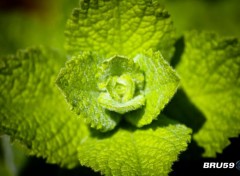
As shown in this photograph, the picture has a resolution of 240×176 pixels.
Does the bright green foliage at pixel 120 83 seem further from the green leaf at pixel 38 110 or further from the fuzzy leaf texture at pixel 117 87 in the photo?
the green leaf at pixel 38 110

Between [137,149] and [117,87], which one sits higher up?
[117,87]

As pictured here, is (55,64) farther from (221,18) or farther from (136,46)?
(221,18)

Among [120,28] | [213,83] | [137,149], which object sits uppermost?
[120,28]

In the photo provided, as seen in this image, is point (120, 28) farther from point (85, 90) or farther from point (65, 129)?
point (65, 129)

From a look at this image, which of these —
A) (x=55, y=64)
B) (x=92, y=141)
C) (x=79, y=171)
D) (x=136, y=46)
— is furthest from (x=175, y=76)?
(x=79, y=171)

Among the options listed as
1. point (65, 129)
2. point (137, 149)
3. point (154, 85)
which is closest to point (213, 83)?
point (154, 85)

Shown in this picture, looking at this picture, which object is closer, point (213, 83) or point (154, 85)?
point (154, 85)

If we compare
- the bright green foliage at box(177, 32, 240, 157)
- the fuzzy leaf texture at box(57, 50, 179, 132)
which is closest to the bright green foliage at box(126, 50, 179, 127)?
the fuzzy leaf texture at box(57, 50, 179, 132)

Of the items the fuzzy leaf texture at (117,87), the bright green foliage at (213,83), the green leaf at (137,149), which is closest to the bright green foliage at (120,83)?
the fuzzy leaf texture at (117,87)
